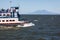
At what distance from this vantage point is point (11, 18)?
103562 millimetres

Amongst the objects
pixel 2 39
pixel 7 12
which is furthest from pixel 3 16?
pixel 2 39

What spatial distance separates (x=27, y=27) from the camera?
107 metres

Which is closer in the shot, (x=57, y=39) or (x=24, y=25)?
(x=57, y=39)

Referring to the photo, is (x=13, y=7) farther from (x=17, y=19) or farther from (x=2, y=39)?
(x=2, y=39)

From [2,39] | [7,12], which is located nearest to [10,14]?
[7,12]

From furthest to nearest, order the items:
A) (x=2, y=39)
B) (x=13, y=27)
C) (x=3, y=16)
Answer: (x=3, y=16) < (x=13, y=27) < (x=2, y=39)

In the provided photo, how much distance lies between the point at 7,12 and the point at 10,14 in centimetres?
226

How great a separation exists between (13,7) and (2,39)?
138ft

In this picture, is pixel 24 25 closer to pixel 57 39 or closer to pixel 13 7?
pixel 13 7

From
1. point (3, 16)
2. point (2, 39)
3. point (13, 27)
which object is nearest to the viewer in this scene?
point (2, 39)

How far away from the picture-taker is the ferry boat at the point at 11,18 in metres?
102

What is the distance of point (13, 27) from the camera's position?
101 meters

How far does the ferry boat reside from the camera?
102m

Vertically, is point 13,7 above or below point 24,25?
above
